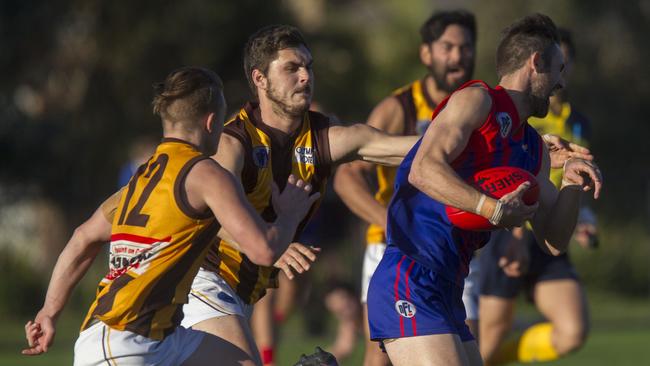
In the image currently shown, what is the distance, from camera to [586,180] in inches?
245

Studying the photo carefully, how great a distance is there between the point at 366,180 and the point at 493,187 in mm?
2455

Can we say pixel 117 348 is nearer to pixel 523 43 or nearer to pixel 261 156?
pixel 261 156

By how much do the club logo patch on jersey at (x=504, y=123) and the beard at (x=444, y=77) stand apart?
7.80 feet

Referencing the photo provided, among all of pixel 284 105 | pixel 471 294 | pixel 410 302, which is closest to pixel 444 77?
pixel 471 294

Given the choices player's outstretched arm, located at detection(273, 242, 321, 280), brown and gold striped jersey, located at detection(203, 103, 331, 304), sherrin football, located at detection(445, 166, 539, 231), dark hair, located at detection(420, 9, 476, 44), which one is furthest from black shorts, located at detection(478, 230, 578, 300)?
player's outstretched arm, located at detection(273, 242, 321, 280)

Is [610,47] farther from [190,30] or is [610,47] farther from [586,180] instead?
[586,180]

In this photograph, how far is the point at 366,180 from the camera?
809 cm

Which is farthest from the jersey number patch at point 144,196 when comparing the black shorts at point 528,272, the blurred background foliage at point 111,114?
the blurred background foliage at point 111,114

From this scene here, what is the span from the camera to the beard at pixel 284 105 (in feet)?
21.1

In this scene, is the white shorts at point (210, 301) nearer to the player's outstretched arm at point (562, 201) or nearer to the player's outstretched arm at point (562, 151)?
the player's outstretched arm at point (562, 201)

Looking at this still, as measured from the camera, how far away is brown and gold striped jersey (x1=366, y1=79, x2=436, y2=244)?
8.14 meters

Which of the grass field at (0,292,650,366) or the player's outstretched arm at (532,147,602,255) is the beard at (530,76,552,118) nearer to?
the player's outstretched arm at (532,147,602,255)

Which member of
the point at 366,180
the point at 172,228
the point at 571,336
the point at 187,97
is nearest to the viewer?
the point at 172,228

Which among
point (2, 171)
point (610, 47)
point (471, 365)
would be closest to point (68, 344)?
point (2, 171)
